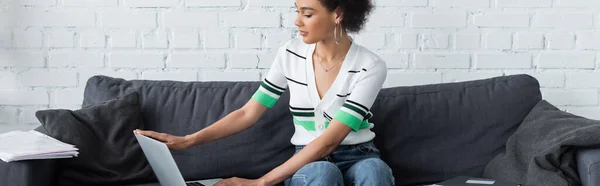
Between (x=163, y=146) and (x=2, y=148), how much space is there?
51 cm

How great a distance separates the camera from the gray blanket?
241cm

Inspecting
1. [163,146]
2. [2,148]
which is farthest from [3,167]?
[163,146]

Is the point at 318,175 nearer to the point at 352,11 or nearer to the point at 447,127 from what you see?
the point at 352,11

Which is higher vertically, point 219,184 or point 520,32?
point 520,32

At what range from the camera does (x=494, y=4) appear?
11.0 ft

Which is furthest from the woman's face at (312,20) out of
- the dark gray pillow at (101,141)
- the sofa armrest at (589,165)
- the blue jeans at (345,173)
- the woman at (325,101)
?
the sofa armrest at (589,165)

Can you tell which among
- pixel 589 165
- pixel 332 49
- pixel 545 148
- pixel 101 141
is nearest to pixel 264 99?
pixel 332 49

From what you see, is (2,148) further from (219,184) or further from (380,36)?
(380,36)

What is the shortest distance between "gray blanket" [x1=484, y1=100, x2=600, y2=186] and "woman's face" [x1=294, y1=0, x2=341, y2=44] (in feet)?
2.37

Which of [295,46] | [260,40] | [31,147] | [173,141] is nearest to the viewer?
[31,147]

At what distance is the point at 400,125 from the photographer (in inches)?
116

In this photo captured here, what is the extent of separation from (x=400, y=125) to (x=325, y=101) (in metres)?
0.39

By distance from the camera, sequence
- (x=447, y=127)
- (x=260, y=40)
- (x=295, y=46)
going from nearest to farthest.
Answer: (x=295, y=46)
(x=447, y=127)
(x=260, y=40)

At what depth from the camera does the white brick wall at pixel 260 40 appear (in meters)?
3.34
